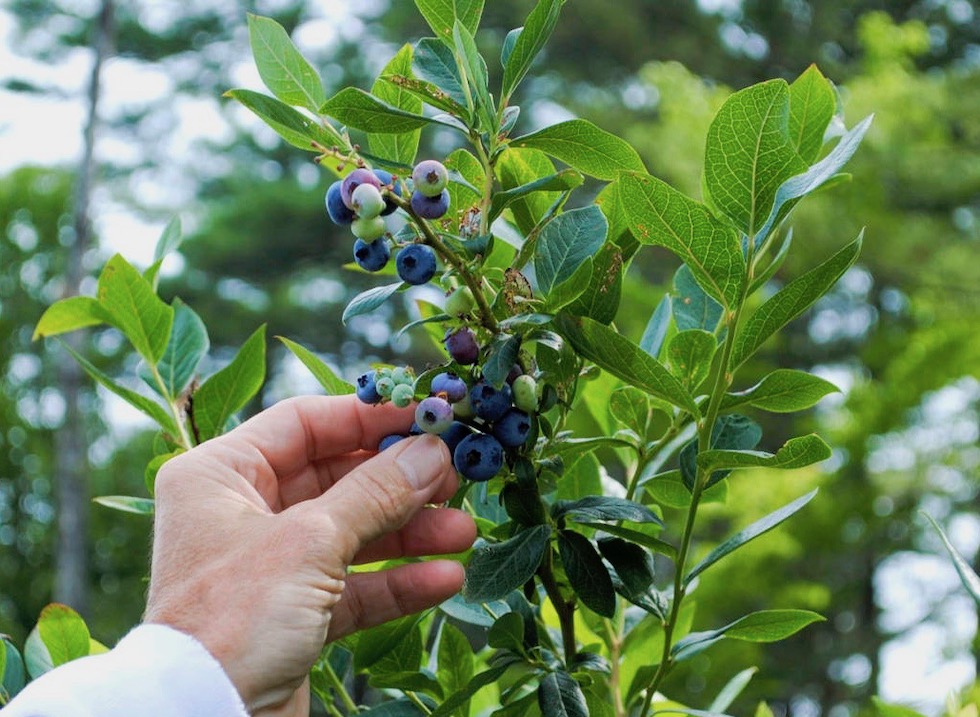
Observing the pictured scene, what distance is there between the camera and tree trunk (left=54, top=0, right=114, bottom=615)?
804 cm

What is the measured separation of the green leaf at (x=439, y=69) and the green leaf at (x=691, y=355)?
0.17 metres

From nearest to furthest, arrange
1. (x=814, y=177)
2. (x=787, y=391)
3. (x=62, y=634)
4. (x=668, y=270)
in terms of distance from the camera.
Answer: (x=814, y=177)
(x=787, y=391)
(x=62, y=634)
(x=668, y=270)

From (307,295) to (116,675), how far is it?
Answer: 1148 cm

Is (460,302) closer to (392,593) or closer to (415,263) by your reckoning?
(415,263)

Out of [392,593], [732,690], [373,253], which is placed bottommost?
[732,690]

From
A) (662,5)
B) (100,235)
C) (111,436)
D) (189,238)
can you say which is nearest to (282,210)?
(189,238)

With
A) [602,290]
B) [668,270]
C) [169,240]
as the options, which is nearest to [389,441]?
[602,290]

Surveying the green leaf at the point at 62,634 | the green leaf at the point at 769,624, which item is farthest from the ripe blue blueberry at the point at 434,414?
the green leaf at the point at 62,634

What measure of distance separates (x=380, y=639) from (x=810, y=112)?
0.40 metres

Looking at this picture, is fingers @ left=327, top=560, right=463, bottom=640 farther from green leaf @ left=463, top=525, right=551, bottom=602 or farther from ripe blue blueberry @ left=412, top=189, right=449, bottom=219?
ripe blue blueberry @ left=412, top=189, right=449, bottom=219

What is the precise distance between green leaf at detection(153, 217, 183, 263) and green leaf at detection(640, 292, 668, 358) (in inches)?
13.2

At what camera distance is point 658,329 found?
0.70m

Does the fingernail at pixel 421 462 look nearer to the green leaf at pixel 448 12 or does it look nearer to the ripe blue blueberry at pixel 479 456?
the ripe blue blueberry at pixel 479 456

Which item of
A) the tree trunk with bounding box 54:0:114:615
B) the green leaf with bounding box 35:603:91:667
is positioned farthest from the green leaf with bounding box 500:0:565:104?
the tree trunk with bounding box 54:0:114:615
